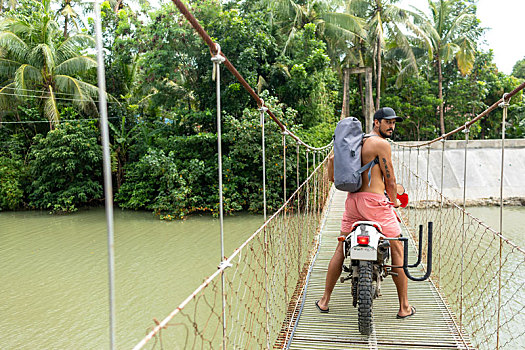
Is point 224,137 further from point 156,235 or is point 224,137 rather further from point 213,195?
point 156,235

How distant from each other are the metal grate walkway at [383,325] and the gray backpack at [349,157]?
60 centimetres

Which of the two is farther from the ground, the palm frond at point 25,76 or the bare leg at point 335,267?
the palm frond at point 25,76

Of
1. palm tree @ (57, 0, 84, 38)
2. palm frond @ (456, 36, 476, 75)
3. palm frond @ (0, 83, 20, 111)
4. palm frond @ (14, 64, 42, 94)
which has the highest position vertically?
palm tree @ (57, 0, 84, 38)

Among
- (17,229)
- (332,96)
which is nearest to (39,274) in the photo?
(17,229)

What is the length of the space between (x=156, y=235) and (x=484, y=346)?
16.1ft

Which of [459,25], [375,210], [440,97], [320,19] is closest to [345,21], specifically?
[320,19]

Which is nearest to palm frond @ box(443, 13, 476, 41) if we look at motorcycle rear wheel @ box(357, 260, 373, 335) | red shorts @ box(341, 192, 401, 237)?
red shorts @ box(341, 192, 401, 237)

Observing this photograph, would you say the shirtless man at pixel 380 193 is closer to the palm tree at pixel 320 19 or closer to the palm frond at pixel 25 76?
the palm tree at pixel 320 19

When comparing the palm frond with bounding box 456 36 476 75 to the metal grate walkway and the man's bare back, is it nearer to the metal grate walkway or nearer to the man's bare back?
the metal grate walkway

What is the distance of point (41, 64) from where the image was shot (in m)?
8.55

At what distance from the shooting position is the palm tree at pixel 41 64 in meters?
8.31

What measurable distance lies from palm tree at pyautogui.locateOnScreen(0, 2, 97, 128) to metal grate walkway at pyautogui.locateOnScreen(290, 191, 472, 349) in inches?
308

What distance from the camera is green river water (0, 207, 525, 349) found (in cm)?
356

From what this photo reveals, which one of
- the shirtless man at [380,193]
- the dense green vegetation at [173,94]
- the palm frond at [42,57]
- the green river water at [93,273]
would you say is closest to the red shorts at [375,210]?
the shirtless man at [380,193]
